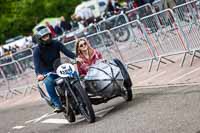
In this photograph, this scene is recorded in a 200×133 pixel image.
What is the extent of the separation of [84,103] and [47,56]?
162 cm

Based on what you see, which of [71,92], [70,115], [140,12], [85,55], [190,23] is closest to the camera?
[71,92]

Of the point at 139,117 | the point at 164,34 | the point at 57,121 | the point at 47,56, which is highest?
the point at 47,56

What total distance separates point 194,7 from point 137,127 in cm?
484

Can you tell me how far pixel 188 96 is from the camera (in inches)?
416

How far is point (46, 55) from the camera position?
458 inches

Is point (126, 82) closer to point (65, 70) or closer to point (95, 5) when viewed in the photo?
point (65, 70)

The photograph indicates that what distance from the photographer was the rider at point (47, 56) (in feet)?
37.0

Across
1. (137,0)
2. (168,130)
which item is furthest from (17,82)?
(168,130)

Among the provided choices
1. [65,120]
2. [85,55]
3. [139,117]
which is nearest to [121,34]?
[85,55]

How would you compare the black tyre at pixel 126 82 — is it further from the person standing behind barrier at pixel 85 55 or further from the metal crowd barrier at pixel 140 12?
the metal crowd barrier at pixel 140 12

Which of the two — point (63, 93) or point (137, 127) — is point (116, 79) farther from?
point (137, 127)

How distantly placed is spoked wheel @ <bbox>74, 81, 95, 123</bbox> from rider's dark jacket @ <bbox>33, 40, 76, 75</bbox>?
1.22m

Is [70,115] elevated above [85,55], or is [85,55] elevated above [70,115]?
[85,55]

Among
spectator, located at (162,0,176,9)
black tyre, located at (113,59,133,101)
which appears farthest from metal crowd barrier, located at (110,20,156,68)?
black tyre, located at (113,59,133,101)
